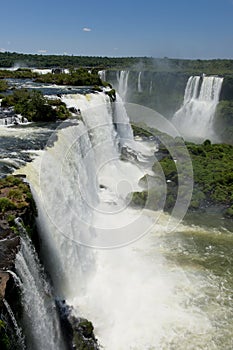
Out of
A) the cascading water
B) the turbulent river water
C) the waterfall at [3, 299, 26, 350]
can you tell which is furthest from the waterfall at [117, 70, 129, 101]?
the waterfall at [3, 299, 26, 350]

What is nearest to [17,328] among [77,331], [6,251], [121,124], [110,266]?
[6,251]

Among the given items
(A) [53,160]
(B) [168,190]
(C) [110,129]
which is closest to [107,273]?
(A) [53,160]

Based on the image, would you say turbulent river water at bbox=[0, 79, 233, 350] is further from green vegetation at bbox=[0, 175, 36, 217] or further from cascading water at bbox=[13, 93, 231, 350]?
green vegetation at bbox=[0, 175, 36, 217]

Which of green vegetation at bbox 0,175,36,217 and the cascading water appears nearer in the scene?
green vegetation at bbox 0,175,36,217

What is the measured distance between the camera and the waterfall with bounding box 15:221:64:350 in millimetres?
7914

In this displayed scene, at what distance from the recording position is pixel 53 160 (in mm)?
13984

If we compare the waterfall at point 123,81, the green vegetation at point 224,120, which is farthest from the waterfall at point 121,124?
the waterfall at point 123,81

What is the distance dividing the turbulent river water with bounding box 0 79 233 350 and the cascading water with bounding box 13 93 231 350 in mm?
34

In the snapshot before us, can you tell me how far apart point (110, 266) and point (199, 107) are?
3140cm

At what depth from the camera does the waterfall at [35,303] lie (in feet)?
26.0

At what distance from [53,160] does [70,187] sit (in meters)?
1.25

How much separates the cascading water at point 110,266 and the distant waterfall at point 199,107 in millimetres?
23746

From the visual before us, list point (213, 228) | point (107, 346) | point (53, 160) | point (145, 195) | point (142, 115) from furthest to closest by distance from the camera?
point (142, 115) < point (145, 195) < point (213, 228) < point (53, 160) < point (107, 346)

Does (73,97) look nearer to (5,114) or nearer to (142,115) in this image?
(5,114)
